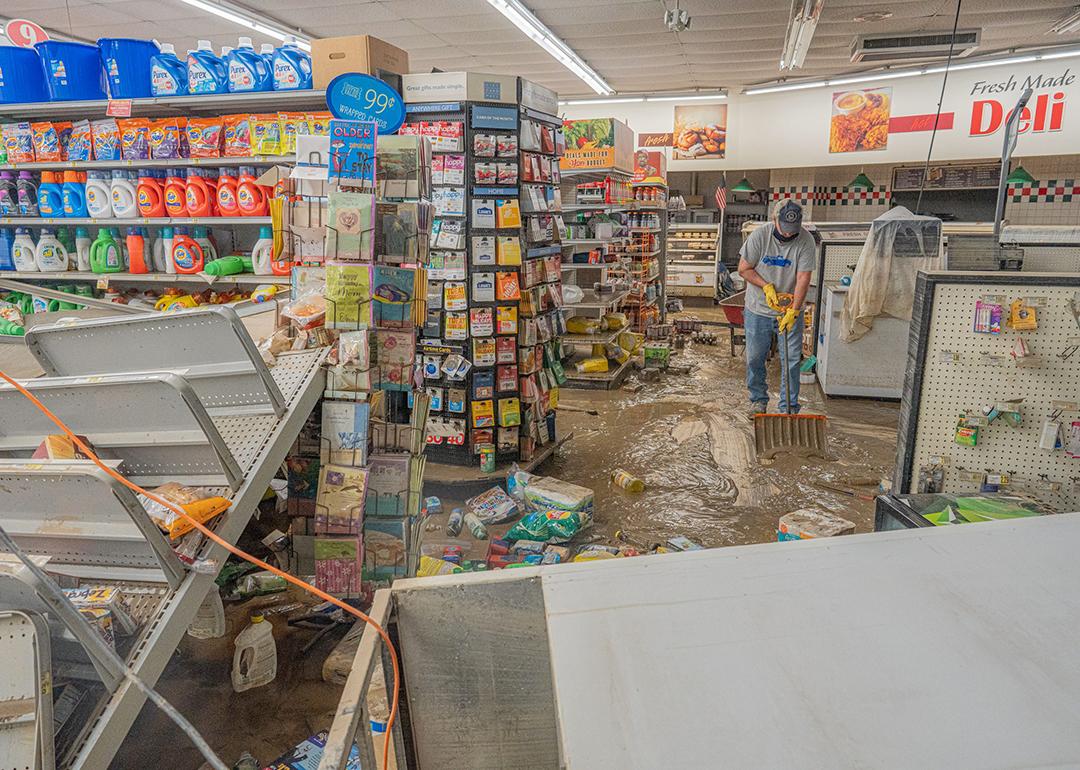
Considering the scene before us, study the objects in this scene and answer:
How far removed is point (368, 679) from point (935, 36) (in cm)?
872

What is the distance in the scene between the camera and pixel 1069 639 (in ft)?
3.59

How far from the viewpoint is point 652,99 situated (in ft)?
44.9

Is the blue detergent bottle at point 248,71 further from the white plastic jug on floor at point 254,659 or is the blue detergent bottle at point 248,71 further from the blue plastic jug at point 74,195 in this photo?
the white plastic jug on floor at point 254,659

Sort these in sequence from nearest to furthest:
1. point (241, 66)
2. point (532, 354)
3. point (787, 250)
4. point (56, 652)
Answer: point (56, 652)
point (241, 66)
point (532, 354)
point (787, 250)

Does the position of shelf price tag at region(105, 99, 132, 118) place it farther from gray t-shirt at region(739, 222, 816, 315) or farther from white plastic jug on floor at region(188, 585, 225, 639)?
gray t-shirt at region(739, 222, 816, 315)

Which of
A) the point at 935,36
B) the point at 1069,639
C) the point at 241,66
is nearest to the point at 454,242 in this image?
the point at 241,66

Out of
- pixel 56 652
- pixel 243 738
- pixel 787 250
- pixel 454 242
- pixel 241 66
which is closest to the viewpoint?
pixel 56 652

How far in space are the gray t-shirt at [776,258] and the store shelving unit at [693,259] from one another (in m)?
7.80

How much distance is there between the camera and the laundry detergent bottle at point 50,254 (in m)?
5.00

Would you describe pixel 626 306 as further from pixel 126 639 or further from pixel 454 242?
pixel 126 639

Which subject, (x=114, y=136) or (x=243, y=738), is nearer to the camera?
(x=243, y=738)

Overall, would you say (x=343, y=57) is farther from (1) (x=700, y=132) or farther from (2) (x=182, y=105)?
(1) (x=700, y=132)

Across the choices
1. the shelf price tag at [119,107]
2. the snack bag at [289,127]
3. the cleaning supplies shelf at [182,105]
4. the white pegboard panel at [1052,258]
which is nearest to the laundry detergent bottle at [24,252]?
the cleaning supplies shelf at [182,105]

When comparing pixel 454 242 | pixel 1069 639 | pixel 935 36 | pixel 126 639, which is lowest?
pixel 126 639
